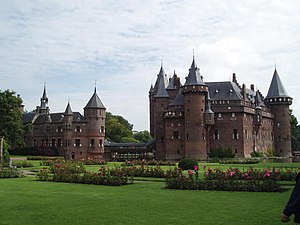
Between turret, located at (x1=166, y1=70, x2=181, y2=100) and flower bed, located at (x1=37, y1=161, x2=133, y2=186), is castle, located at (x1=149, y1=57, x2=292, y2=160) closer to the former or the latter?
turret, located at (x1=166, y1=70, x2=181, y2=100)

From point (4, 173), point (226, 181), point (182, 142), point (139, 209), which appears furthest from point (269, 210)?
point (182, 142)

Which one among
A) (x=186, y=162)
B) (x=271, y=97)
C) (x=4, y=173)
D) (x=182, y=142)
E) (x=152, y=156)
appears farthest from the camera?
(x=271, y=97)

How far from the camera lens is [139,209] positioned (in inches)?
481

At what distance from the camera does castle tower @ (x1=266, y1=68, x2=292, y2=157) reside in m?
80.9

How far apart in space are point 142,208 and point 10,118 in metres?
61.0

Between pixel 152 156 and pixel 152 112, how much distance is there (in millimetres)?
14586

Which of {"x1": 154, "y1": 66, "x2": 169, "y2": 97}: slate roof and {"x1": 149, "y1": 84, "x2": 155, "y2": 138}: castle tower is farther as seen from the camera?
{"x1": 149, "y1": 84, "x2": 155, "y2": 138}: castle tower

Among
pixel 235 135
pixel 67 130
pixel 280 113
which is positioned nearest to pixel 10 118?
pixel 67 130

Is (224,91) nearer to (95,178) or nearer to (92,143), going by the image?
(92,143)

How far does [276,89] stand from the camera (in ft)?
266

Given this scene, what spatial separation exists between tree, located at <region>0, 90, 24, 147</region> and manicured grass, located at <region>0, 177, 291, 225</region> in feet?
179

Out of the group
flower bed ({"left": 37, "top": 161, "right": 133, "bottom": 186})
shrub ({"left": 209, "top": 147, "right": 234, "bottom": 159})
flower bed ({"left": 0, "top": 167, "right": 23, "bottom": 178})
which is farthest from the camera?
shrub ({"left": 209, "top": 147, "right": 234, "bottom": 159})

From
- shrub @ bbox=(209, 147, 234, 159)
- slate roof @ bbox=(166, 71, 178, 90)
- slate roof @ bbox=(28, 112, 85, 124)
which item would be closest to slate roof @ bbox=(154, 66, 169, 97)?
slate roof @ bbox=(166, 71, 178, 90)

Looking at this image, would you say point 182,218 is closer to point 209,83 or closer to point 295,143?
point 209,83
